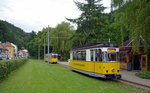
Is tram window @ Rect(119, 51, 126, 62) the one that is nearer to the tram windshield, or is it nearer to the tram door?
the tram door

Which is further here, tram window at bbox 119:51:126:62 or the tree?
tram window at bbox 119:51:126:62

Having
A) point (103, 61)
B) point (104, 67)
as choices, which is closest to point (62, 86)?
point (104, 67)

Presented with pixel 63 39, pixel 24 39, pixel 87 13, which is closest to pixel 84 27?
pixel 87 13

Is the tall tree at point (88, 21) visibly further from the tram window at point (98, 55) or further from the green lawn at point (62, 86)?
the green lawn at point (62, 86)

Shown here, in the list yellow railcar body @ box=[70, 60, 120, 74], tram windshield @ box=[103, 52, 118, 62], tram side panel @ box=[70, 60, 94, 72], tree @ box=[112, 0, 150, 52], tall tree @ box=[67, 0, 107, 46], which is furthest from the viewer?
tall tree @ box=[67, 0, 107, 46]

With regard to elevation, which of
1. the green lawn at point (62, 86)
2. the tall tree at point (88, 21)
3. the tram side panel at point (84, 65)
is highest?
the tall tree at point (88, 21)

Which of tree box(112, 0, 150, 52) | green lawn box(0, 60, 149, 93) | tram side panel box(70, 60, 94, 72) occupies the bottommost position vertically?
green lawn box(0, 60, 149, 93)

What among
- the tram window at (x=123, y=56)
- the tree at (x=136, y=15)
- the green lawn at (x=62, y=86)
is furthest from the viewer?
the tram window at (x=123, y=56)

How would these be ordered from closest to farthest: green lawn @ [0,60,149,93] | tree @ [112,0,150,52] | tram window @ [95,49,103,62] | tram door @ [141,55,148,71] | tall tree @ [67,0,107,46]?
tree @ [112,0,150,52] < green lawn @ [0,60,149,93] < tram window @ [95,49,103,62] < tram door @ [141,55,148,71] < tall tree @ [67,0,107,46]

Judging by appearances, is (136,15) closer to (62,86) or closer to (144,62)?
(62,86)

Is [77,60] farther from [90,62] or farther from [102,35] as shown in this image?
[102,35]

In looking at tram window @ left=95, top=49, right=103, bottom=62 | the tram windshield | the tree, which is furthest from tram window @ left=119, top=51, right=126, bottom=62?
the tree

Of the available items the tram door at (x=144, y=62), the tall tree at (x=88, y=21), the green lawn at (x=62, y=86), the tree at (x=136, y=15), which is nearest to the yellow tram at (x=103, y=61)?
the green lawn at (x=62, y=86)

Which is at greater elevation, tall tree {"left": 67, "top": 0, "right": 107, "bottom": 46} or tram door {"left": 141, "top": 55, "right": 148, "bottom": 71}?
tall tree {"left": 67, "top": 0, "right": 107, "bottom": 46}
